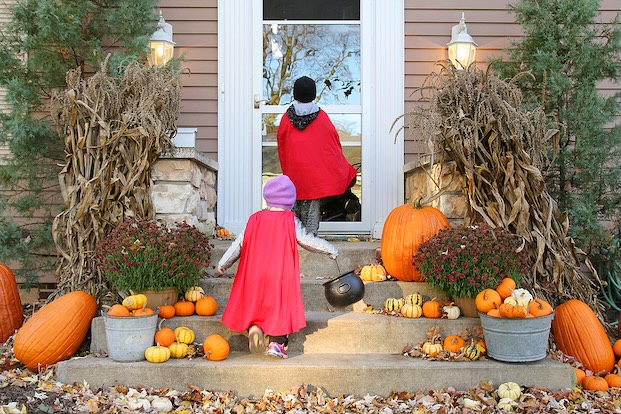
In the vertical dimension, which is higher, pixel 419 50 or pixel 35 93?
pixel 419 50

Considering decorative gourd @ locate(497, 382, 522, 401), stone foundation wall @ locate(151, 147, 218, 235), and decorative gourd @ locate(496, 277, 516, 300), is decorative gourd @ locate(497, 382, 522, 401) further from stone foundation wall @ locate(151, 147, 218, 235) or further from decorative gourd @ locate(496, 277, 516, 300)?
stone foundation wall @ locate(151, 147, 218, 235)

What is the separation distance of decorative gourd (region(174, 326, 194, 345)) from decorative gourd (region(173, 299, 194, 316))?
0.71 ft

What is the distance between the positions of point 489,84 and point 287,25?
2485 mm


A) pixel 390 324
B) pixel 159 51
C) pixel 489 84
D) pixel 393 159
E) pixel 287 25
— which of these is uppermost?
pixel 287 25

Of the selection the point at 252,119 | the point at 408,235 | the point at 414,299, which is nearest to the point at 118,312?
the point at 414,299

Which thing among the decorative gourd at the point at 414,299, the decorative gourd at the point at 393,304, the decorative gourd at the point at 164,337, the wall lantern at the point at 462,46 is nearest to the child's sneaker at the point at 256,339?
the decorative gourd at the point at 164,337

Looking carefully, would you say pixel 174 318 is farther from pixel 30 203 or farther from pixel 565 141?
pixel 565 141

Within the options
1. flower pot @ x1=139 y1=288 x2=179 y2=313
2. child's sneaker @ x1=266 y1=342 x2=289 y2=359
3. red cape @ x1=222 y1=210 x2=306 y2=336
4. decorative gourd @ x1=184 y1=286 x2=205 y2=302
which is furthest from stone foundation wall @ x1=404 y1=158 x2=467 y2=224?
flower pot @ x1=139 y1=288 x2=179 y2=313

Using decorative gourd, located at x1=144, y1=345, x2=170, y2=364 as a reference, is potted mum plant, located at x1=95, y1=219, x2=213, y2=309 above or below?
above

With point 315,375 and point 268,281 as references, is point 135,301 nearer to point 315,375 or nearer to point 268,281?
point 268,281

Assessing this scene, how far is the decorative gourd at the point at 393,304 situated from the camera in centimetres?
370

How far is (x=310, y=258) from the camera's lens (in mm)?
4266

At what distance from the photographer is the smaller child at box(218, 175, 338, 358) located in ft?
10.8

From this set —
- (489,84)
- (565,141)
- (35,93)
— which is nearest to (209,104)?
(35,93)
